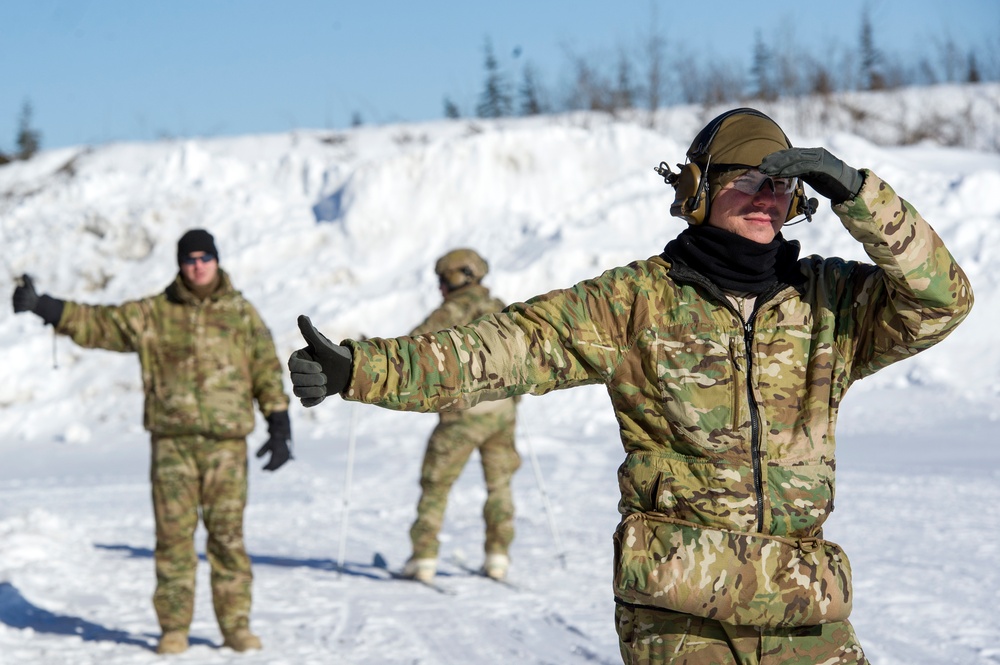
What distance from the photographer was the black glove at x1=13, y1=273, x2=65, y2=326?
5977mm

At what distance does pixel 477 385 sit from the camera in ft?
8.66

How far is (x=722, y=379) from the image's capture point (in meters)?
2.69

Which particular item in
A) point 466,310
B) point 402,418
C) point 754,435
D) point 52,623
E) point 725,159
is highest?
point 725,159

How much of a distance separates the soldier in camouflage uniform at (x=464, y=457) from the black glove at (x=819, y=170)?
5.26 m

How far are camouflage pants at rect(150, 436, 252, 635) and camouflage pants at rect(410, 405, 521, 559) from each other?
178 cm

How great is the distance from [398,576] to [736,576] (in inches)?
222

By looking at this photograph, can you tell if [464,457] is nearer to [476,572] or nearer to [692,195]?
[476,572]

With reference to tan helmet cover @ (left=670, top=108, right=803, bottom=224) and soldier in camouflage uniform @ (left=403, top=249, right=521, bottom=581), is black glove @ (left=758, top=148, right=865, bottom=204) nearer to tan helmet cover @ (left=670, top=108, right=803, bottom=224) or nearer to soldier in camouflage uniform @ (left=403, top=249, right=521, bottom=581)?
tan helmet cover @ (left=670, top=108, right=803, bottom=224)

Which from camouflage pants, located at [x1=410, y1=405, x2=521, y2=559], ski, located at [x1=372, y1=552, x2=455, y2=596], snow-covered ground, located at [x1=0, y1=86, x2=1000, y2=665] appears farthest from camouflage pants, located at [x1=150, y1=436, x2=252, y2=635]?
camouflage pants, located at [x1=410, y1=405, x2=521, y2=559]

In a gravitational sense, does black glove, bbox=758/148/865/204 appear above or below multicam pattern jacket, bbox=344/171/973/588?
above

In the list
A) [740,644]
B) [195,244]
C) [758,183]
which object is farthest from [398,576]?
[758,183]

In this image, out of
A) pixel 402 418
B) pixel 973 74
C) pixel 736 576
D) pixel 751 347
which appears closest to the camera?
pixel 736 576

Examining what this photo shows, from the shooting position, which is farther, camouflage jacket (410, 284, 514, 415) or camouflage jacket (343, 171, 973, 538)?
camouflage jacket (410, 284, 514, 415)

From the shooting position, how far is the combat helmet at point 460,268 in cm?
771
